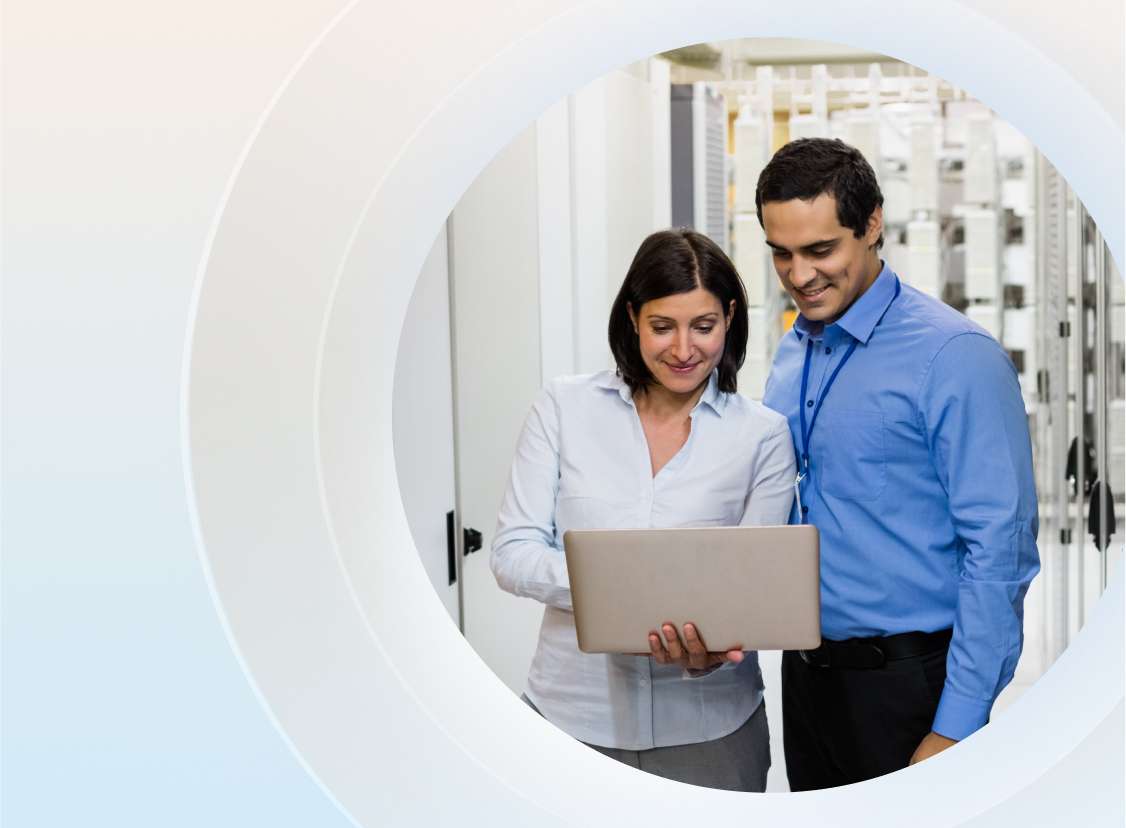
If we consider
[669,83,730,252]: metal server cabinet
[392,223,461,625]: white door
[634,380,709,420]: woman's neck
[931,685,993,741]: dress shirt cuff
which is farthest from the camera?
[669,83,730,252]: metal server cabinet

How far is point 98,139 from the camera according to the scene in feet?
Answer: 3.52

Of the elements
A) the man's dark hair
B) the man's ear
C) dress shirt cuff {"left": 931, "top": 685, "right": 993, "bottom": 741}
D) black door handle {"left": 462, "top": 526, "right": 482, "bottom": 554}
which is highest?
the man's dark hair

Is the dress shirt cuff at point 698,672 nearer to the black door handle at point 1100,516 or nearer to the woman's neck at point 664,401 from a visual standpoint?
the woman's neck at point 664,401

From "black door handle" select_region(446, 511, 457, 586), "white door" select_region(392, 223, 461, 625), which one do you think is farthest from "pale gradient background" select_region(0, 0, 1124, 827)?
"black door handle" select_region(446, 511, 457, 586)

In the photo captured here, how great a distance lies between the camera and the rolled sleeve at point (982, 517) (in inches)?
70.5

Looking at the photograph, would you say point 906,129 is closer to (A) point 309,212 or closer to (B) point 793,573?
(B) point 793,573

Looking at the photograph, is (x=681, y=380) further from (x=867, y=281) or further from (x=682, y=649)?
(x=682, y=649)

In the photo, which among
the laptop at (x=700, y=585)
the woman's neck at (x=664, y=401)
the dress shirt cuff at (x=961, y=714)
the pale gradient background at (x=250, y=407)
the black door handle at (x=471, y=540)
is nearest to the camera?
the pale gradient background at (x=250, y=407)

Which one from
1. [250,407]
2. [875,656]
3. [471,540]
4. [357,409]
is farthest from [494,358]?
[250,407]

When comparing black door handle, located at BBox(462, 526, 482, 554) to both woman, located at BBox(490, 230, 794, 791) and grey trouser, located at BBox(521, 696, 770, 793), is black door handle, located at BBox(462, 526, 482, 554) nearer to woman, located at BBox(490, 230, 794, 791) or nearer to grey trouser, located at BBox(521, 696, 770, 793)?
woman, located at BBox(490, 230, 794, 791)

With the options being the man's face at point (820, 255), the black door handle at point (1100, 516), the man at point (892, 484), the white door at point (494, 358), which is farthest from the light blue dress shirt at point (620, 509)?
the black door handle at point (1100, 516)

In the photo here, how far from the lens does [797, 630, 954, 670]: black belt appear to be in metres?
1.93

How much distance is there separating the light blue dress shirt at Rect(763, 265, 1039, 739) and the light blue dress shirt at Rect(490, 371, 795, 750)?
0.11 meters

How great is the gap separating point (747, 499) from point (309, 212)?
1094 millimetres
